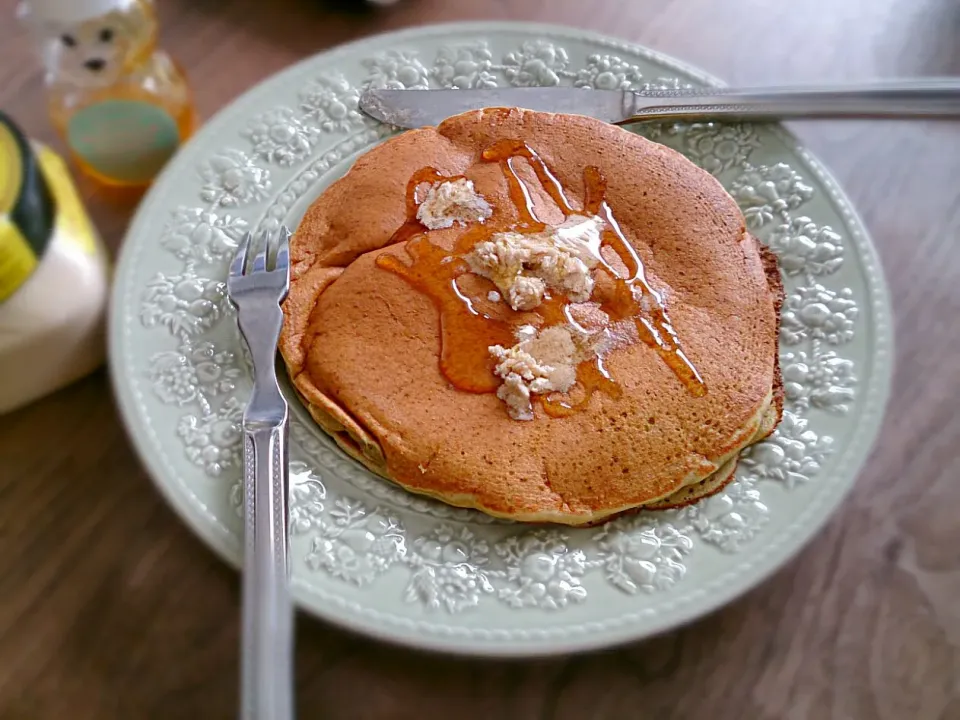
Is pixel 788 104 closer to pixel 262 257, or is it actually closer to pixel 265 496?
pixel 262 257

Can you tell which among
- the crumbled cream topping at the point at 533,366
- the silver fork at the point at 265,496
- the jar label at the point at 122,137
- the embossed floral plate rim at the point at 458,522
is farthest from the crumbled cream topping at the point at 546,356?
the jar label at the point at 122,137

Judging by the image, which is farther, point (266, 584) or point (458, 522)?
point (458, 522)

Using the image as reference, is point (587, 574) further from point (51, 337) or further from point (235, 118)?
point (235, 118)

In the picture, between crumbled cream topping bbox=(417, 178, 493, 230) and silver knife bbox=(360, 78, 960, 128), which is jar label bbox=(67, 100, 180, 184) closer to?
silver knife bbox=(360, 78, 960, 128)

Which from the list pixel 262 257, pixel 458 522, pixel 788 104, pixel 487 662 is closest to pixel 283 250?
pixel 262 257

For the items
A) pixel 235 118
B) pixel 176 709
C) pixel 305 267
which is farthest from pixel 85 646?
pixel 235 118

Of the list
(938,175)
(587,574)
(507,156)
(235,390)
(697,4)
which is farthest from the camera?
(697,4)
